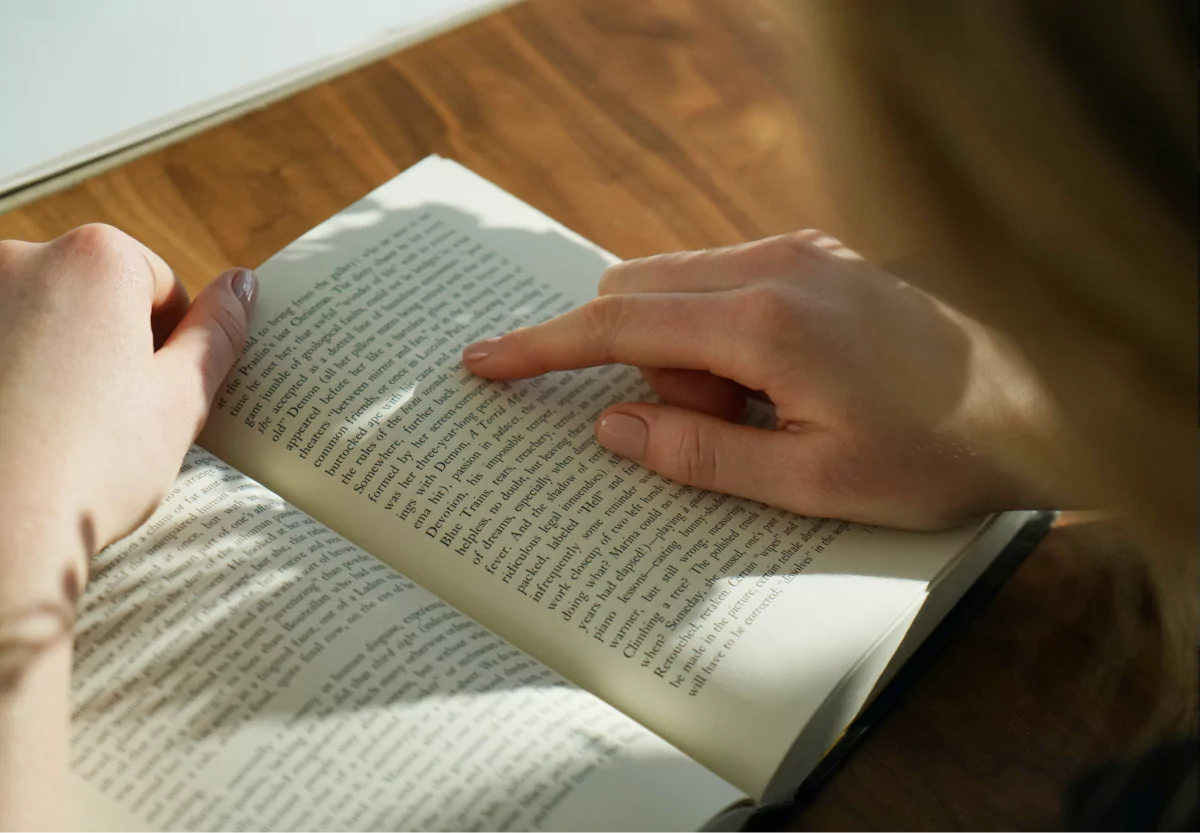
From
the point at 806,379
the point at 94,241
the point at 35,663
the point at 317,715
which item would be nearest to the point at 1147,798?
the point at 806,379

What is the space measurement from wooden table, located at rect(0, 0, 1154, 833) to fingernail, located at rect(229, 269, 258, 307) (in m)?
0.09

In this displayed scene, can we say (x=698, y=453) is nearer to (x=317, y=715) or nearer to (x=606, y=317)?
(x=606, y=317)

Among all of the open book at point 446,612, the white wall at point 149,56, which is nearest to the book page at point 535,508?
the open book at point 446,612

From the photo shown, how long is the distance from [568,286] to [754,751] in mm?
389

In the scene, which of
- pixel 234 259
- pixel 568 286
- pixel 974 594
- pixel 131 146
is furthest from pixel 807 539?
pixel 131 146

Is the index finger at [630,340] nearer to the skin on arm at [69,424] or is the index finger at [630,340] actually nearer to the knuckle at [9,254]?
the skin on arm at [69,424]

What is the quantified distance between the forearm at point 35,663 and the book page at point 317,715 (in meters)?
0.02

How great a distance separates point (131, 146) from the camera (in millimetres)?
952

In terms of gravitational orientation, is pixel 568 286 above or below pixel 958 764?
above

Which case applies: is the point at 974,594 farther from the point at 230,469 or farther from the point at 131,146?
the point at 131,146

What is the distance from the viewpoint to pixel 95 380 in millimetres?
656

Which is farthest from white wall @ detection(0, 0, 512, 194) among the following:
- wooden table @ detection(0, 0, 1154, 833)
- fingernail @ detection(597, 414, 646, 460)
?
fingernail @ detection(597, 414, 646, 460)

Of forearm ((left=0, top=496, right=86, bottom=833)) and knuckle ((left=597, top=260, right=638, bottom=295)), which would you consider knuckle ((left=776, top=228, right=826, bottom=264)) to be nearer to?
knuckle ((left=597, top=260, right=638, bottom=295))

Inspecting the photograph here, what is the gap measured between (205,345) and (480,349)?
177mm
